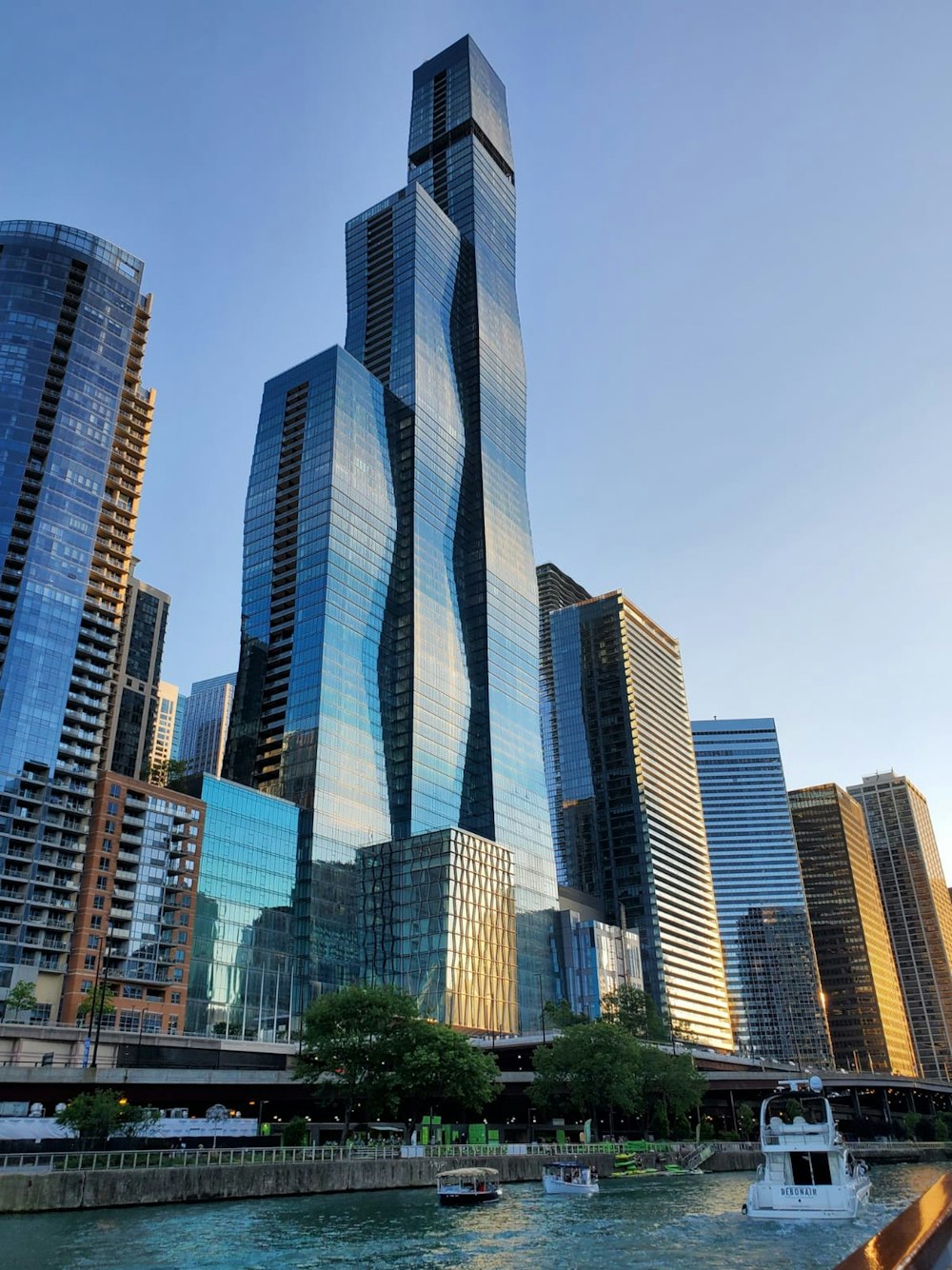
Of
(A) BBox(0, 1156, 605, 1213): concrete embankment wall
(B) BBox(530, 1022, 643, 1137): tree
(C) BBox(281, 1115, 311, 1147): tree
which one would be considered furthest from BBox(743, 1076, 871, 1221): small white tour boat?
(B) BBox(530, 1022, 643, 1137): tree

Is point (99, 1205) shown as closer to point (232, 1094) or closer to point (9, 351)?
point (232, 1094)

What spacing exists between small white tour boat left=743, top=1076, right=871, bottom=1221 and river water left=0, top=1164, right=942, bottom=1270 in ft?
3.26

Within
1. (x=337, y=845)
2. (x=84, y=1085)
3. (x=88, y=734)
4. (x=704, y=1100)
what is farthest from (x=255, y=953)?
(x=704, y=1100)

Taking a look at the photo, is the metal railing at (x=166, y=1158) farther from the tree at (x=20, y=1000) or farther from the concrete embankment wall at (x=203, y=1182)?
the tree at (x=20, y=1000)

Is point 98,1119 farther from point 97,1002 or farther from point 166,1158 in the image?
point 97,1002

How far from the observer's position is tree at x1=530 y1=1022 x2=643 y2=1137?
124125 millimetres

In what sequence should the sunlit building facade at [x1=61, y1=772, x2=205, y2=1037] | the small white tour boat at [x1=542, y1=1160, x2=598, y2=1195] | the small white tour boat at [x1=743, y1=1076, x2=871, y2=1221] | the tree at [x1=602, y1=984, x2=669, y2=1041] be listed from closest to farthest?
the small white tour boat at [x1=743, y1=1076, x2=871, y2=1221] < the small white tour boat at [x1=542, y1=1160, x2=598, y2=1195] < the sunlit building facade at [x1=61, y1=772, x2=205, y2=1037] < the tree at [x1=602, y1=984, x2=669, y2=1041]

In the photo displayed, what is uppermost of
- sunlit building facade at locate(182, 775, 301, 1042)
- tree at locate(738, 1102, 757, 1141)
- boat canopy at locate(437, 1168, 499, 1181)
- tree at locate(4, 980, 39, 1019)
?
sunlit building facade at locate(182, 775, 301, 1042)

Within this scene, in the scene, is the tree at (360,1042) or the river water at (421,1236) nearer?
the river water at (421,1236)

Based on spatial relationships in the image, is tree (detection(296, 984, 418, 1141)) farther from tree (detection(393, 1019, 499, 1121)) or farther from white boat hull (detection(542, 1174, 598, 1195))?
white boat hull (detection(542, 1174, 598, 1195))

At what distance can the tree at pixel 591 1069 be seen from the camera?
407 feet

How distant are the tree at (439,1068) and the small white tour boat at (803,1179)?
42331 millimetres

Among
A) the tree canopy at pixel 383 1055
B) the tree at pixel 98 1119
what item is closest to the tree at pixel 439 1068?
the tree canopy at pixel 383 1055

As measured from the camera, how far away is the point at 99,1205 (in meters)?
59.8
